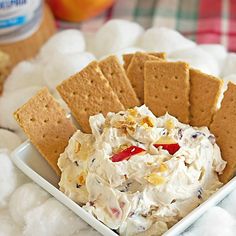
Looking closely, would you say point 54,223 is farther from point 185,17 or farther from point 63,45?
point 185,17

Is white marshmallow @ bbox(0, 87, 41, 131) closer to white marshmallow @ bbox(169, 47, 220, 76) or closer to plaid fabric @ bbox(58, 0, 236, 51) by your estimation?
white marshmallow @ bbox(169, 47, 220, 76)

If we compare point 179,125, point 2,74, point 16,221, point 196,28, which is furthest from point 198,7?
point 16,221

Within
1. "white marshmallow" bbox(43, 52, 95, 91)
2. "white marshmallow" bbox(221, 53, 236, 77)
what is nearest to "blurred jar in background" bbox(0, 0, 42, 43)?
"white marshmallow" bbox(43, 52, 95, 91)

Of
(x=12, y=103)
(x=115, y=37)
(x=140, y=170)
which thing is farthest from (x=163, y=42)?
(x=140, y=170)

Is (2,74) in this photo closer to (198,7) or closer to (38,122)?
(38,122)

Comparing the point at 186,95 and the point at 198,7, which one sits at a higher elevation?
the point at 186,95

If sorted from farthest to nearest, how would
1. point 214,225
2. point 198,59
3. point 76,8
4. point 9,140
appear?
point 76,8 → point 198,59 → point 9,140 → point 214,225

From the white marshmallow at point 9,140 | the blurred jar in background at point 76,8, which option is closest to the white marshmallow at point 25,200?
the white marshmallow at point 9,140
